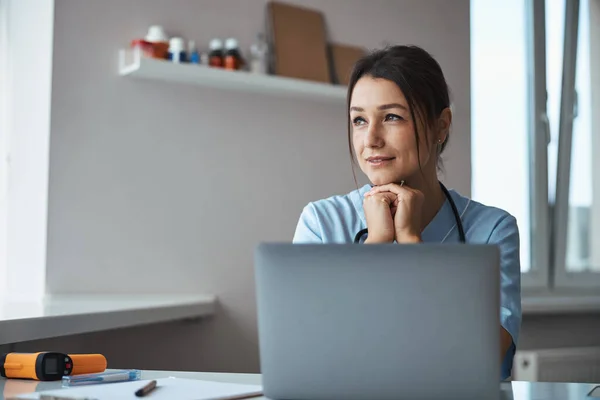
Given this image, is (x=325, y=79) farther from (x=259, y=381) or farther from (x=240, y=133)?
(x=259, y=381)

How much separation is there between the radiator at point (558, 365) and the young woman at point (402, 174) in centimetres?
204

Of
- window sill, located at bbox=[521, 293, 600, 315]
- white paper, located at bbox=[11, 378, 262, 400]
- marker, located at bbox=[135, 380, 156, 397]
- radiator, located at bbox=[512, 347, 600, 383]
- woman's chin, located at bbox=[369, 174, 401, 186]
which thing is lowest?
radiator, located at bbox=[512, 347, 600, 383]

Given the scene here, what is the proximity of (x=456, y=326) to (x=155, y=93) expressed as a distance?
194 centimetres

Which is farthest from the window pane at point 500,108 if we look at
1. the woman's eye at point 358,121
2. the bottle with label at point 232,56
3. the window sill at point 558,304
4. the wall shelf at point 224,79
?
the woman's eye at point 358,121

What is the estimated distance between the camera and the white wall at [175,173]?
249cm

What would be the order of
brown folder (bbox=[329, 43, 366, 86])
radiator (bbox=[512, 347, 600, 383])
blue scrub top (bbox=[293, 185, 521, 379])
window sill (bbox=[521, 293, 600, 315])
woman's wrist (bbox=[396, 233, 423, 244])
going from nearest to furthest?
woman's wrist (bbox=[396, 233, 423, 244]) < blue scrub top (bbox=[293, 185, 521, 379]) < brown folder (bbox=[329, 43, 366, 86]) < radiator (bbox=[512, 347, 600, 383]) < window sill (bbox=[521, 293, 600, 315])

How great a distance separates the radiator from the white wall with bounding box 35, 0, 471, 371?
119 cm

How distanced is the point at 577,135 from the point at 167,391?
353 centimetres

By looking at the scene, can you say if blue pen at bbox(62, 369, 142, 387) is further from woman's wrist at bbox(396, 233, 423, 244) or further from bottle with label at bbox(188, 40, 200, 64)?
bottle with label at bbox(188, 40, 200, 64)

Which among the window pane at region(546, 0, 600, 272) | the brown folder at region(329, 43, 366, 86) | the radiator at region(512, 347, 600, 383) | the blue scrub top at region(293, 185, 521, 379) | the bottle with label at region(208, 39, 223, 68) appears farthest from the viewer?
the window pane at region(546, 0, 600, 272)

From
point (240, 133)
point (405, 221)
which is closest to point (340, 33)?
point (240, 133)

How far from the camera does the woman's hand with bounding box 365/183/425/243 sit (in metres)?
1.55

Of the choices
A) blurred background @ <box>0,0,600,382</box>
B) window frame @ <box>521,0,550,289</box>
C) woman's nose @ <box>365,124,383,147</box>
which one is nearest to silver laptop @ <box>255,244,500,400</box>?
woman's nose @ <box>365,124,383,147</box>

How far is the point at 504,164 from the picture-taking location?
4039 millimetres
